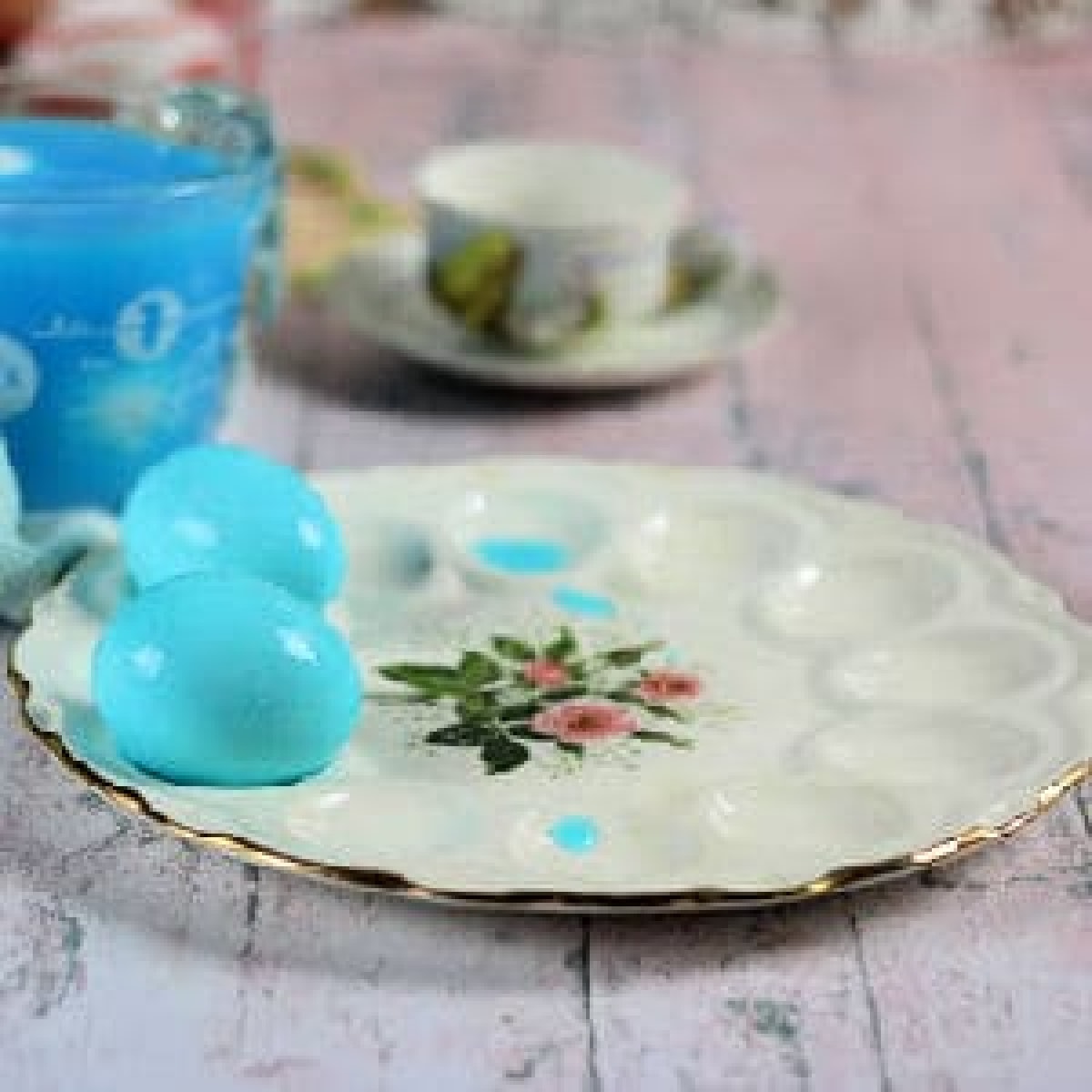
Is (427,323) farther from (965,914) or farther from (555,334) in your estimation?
(965,914)

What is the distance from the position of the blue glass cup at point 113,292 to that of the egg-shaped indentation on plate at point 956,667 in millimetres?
297

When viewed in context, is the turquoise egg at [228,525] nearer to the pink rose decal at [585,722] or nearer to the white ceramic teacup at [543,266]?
the pink rose decal at [585,722]

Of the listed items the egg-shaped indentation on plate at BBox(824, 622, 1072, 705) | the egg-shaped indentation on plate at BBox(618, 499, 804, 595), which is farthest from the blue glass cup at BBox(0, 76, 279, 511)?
the egg-shaped indentation on plate at BBox(824, 622, 1072, 705)

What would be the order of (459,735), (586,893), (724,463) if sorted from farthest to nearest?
(724,463) → (459,735) → (586,893)

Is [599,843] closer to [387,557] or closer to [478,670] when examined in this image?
[478,670]

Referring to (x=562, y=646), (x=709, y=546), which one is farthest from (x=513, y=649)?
(x=709, y=546)

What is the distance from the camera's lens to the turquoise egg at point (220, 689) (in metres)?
0.80

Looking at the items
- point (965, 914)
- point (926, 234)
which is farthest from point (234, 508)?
point (926, 234)

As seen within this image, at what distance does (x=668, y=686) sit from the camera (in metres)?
0.89

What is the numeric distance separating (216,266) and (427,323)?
0.73 feet

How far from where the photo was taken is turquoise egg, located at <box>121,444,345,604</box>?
3.01 ft

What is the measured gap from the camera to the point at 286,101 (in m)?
1.76

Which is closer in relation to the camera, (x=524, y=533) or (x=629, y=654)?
(x=629, y=654)

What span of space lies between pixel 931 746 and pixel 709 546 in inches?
7.0
